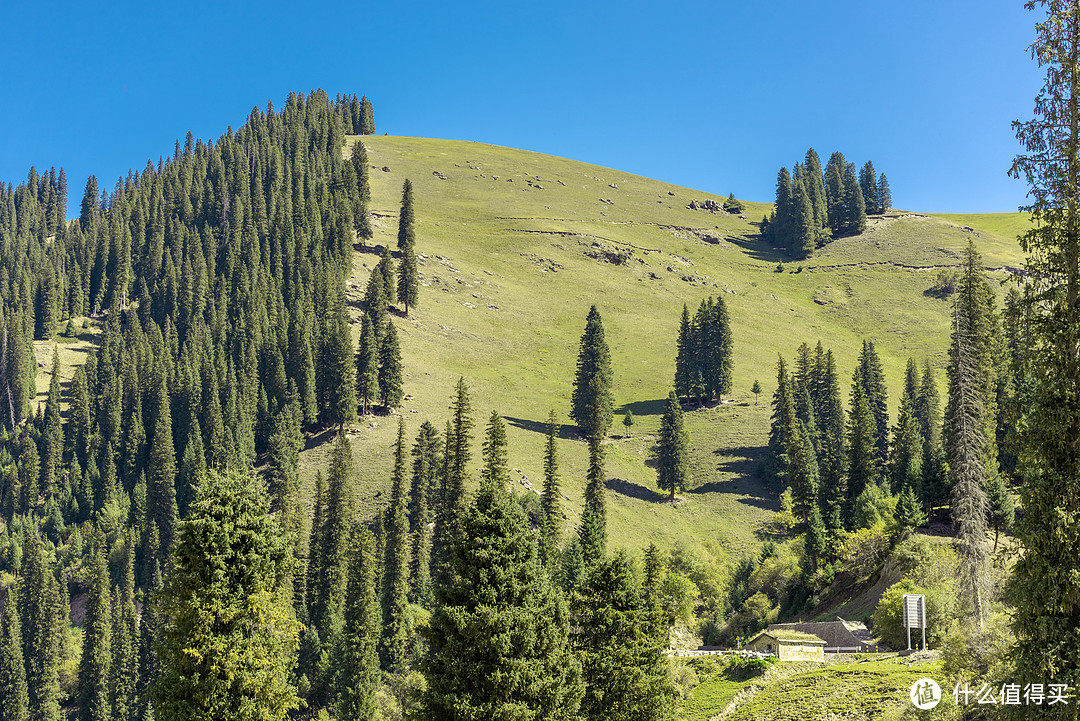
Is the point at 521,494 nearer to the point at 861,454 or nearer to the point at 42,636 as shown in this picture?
the point at 861,454

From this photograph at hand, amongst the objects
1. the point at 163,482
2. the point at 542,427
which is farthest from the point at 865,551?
the point at 163,482

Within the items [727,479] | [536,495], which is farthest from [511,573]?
[727,479]

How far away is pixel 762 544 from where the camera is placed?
341ft

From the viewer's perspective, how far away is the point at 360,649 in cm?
6819

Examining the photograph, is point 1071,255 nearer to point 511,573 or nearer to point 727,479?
point 511,573

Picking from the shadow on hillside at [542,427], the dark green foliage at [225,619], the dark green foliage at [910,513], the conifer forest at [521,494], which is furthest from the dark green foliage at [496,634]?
the shadow on hillside at [542,427]

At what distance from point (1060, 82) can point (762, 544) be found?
91.7 m

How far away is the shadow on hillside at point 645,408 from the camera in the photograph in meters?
139

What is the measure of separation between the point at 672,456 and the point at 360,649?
195 feet

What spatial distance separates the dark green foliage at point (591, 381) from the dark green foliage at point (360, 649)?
55257mm

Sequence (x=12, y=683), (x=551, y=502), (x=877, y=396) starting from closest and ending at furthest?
1. (x=551, y=502)
2. (x=12, y=683)
3. (x=877, y=396)

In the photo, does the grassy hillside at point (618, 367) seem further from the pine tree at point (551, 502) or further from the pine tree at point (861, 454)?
the pine tree at point (861, 454)

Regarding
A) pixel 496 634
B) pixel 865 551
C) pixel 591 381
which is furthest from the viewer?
pixel 591 381

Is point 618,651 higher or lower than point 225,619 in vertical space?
lower
